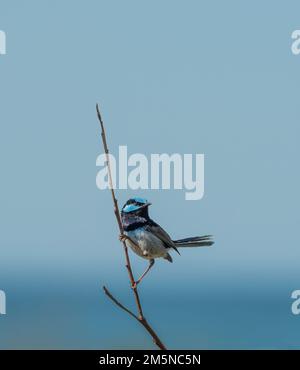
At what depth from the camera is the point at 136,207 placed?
310 inches

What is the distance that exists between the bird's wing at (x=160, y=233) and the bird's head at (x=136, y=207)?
0.10 meters

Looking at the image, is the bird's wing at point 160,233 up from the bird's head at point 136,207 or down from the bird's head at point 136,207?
down

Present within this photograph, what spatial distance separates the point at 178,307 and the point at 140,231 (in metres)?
20.8

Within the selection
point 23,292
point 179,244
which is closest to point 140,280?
point 179,244

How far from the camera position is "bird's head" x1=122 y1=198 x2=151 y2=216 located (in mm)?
7875

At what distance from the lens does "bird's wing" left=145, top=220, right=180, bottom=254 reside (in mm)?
7891

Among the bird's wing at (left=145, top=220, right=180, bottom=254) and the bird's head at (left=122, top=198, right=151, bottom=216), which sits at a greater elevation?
the bird's head at (left=122, top=198, right=151, bottom=216)

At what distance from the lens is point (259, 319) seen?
82.1 ft

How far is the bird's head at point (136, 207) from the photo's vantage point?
788 centimetres

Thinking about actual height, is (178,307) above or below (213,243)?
above

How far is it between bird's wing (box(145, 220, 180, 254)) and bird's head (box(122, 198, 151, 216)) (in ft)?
0.33

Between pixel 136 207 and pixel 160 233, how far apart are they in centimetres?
25
